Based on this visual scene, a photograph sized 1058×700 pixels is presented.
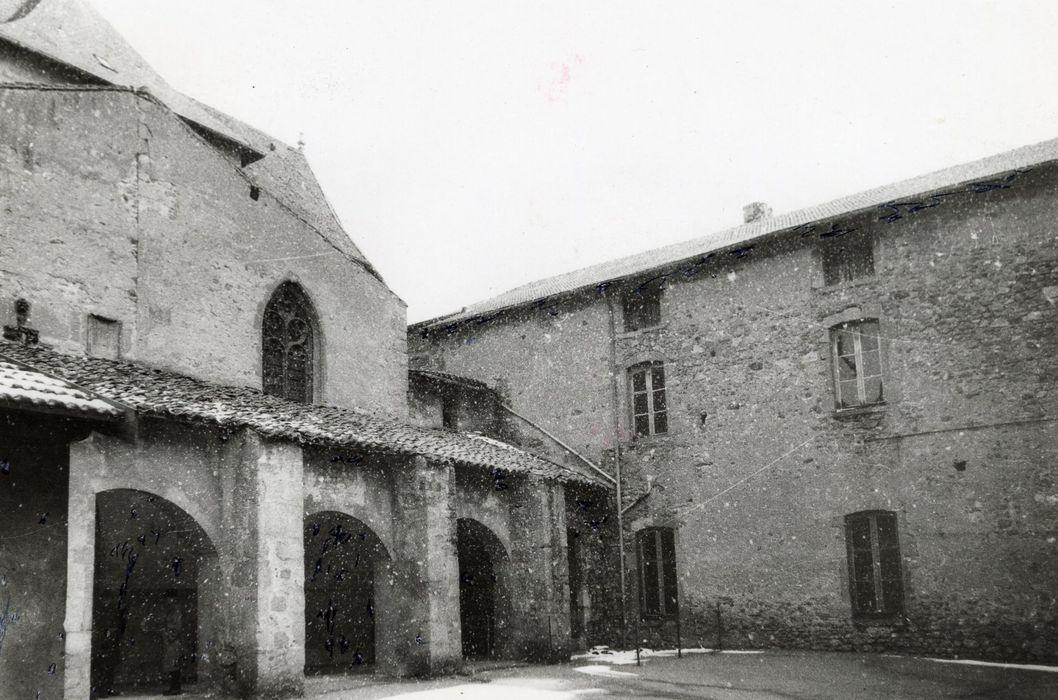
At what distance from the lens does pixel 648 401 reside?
746 inches

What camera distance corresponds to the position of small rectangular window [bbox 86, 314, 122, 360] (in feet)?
42.2

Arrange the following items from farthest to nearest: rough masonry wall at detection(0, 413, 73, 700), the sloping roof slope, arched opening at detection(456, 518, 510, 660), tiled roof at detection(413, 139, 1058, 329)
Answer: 1. arched opening at detection(456, 518, 510, 660)
2. tiled roof at detection(413, 139, 1058, 329)
3. the sloping roof slope
4. rough masonry wall at detection(0, 413, 73, 700)

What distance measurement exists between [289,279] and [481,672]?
7356 millimetres

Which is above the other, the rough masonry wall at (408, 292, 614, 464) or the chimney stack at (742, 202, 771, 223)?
the chimney stack at (742, 202, 771, 223)

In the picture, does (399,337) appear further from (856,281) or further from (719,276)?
(856,281)

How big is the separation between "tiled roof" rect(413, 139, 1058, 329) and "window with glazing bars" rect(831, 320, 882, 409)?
2.02 metres

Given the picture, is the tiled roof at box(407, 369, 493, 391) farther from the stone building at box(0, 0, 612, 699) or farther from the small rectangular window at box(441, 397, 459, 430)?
the stone building at box(0, 0, 612, 699)

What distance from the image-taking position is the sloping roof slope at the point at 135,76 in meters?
14.8

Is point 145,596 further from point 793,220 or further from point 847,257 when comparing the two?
point 793,220

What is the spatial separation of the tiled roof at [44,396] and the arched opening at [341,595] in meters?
5.52

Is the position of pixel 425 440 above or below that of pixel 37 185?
below

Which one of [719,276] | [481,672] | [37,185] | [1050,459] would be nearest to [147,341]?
[37,185]

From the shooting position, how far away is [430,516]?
1399 centimetres

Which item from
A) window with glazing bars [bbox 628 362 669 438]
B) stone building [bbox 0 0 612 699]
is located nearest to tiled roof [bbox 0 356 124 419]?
stone building [bbox 0 0 612 699]
